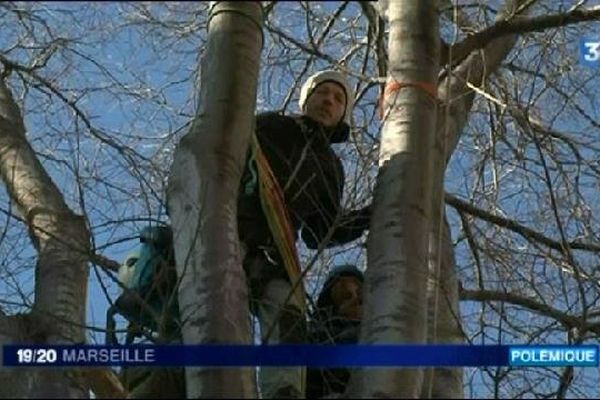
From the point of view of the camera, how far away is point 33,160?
6109mm

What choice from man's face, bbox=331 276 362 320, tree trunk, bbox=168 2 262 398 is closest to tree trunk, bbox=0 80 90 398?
tree trunk, bbox=168 2 262 398

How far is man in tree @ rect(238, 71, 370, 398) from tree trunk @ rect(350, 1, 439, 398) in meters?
0.21

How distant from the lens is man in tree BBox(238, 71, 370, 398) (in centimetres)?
532

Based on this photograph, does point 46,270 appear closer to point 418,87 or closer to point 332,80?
point 418,87

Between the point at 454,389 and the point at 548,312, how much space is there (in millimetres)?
1395

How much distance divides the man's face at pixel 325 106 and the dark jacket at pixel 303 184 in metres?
0.05

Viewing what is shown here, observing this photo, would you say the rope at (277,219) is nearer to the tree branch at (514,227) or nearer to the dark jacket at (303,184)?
the dark jacket at (303,184)

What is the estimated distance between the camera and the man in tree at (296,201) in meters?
5.32

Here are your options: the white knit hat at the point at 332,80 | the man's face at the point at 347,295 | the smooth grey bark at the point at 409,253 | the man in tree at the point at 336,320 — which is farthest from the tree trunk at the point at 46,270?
the white knit hat at the point at 332,80

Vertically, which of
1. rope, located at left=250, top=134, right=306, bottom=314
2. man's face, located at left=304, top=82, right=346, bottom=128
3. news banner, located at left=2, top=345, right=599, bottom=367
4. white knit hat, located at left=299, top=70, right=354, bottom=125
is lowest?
news banner, located at left=2, top=345, right=599, bottom=367

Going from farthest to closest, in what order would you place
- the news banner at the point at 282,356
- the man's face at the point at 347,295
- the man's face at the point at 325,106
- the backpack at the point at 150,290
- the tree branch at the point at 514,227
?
the tree branch at the point at 514,227 < the man's face at the point at 325,106 < the man's face at the point at 347,295 < the backpack at the point at 150,290 < the news banner at the point at 282,356

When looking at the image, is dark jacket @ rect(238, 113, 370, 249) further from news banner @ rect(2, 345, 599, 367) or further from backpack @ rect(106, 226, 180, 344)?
news banner @ rect(2, 345, 599, 367)

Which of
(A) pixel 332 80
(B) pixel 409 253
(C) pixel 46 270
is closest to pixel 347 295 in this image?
(A) pixel 332 80

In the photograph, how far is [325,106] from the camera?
257 inches
